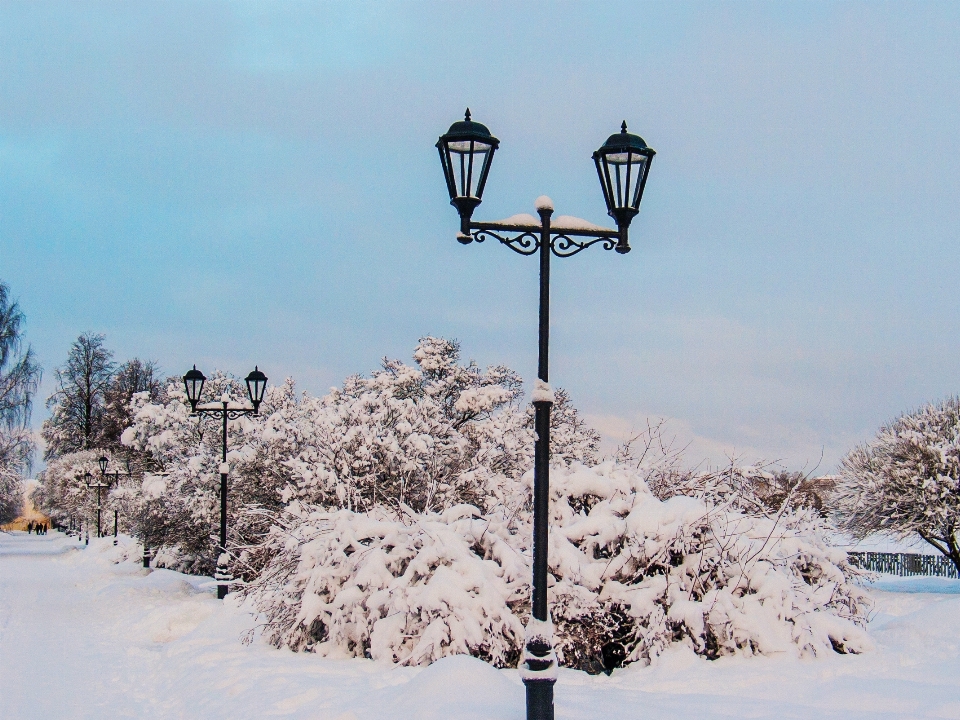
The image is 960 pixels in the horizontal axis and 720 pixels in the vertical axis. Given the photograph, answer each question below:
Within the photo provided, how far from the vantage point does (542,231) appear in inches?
257

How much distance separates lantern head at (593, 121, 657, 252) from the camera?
659 centimetres

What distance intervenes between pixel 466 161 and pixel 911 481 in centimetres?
2576

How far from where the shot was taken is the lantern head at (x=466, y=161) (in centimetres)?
624

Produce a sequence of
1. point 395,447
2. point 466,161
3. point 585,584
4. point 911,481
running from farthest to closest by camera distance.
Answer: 1. point 911,481
2. point 395,447
3. point 585,584
4. point 466,161

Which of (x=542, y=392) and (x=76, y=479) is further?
(x=76, y=479)

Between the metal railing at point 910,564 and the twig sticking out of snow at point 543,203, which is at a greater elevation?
the twig sticking out of snow at point 543,203

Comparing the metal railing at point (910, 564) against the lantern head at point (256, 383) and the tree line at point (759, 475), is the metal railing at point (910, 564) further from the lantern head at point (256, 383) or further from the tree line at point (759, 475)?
the lantern head at point (256, 383)

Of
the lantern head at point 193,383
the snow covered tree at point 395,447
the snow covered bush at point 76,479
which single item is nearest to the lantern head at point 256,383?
the lantern head at point 193,383

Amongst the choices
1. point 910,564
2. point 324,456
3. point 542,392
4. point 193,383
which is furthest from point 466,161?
point 910,564

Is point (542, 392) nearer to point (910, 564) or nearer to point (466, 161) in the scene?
point (466, 161)

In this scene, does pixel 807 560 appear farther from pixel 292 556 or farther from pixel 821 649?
pixel 292 556

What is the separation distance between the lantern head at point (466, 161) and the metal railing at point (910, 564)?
32.8m

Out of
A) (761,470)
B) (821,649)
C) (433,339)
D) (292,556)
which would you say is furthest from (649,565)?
(433,339)

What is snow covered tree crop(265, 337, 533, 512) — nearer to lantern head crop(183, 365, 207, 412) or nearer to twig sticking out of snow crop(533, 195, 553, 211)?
lantern head crop(183, 365, 207, 412)
